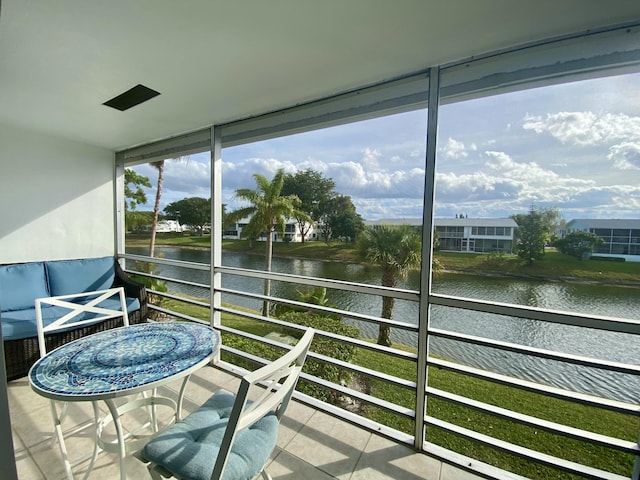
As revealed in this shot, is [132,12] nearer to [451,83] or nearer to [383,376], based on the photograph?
[451,83]

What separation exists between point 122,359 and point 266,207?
248 inches

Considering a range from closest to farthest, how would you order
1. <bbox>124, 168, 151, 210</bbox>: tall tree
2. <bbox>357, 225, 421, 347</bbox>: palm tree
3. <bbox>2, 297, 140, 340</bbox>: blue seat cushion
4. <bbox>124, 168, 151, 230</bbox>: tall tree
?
<bbox>2, 297, 140, 340</bbox>: blue seat cushion
<bbox>124, 168, 151, 230</bbox>: tall tree
<bbox>357, 225, 421, 347</bbox>: palm tree
<bbox>124, 168, 151, 210</bbox>: tall tree

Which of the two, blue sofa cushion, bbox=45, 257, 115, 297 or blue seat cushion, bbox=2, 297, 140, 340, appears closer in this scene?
blue seat cushion, bbox=2, 297, 140, 340

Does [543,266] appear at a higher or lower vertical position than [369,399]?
higher

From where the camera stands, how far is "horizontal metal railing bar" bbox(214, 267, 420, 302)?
1.73 m

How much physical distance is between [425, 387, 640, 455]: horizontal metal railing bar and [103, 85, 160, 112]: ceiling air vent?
2.82m

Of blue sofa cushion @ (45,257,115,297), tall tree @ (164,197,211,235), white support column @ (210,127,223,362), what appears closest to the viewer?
white support column @ (210,127,223,362)

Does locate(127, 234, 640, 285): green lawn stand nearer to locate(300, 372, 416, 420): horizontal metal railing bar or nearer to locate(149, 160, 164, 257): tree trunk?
locate(149, 160, 164, 257): tree trunk

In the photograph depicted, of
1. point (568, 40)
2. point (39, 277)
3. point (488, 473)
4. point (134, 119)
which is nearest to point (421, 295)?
point (488, 473)

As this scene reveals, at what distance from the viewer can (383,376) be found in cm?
190

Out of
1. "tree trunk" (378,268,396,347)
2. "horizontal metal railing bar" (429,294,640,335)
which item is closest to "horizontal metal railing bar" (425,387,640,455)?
"horizontal metal railing bar" (429,294,640,335)

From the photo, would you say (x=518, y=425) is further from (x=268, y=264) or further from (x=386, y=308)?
(x=268, y=264)

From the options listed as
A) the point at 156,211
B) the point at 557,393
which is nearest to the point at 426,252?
the point at 557,393

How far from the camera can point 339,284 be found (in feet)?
6.51
